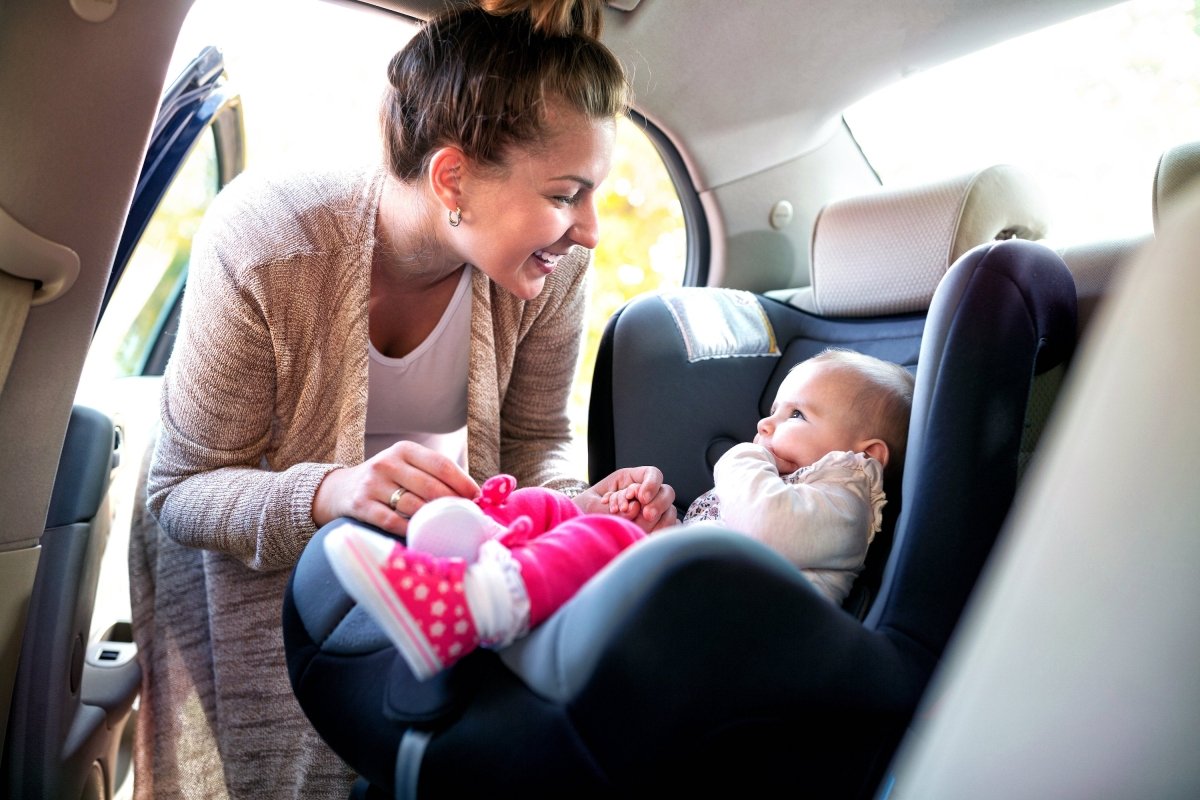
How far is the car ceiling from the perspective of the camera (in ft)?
6.40

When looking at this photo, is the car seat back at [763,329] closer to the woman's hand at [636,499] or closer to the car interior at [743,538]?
the car interior at [743,538]

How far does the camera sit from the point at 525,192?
1.54 m

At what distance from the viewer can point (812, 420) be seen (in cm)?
157

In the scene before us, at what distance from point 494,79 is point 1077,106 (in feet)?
4.82

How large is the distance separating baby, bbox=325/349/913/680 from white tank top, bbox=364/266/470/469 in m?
0.51

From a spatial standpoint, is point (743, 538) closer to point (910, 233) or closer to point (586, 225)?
point (586, 225)

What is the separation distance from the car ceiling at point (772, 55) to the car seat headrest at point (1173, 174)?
2.14ft

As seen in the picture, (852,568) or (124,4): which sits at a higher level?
(124,4)

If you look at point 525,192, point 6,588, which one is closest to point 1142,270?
point 525,192

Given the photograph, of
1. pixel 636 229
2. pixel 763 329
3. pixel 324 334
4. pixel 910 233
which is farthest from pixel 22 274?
pixel 636 229

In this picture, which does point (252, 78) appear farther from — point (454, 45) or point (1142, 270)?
point (1142, 270)

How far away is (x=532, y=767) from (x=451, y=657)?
5.1 inches

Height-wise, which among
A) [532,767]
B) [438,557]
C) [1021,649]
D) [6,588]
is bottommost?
[6,588]

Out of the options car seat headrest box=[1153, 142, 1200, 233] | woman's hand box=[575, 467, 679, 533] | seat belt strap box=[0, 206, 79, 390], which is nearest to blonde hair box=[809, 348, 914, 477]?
woman's hand box=[575, 467, 679, 533]
